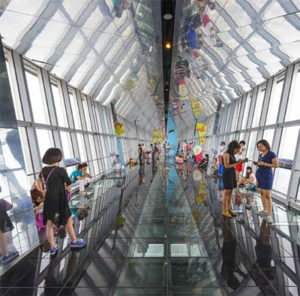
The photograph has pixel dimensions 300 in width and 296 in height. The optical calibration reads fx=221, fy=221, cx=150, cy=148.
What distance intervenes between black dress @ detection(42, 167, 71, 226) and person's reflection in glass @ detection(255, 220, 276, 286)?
277 centimetres

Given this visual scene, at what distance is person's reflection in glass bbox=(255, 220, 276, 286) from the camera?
2646 mm

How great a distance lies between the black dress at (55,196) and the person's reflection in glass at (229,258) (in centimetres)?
238

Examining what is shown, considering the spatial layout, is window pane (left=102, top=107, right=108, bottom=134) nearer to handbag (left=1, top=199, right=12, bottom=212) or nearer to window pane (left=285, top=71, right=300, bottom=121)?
window pane (left=285, top=71, right=300, bottom=121)

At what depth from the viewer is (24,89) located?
6.86m

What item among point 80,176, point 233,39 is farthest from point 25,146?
point 233,39

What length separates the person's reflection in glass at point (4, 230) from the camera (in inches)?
122

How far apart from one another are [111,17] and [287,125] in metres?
6.41

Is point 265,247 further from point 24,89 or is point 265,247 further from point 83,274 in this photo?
point 24,89

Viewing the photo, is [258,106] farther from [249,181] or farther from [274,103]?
[249,181]

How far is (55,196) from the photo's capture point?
3252mm

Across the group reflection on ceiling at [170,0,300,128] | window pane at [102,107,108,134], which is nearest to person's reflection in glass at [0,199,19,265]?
reflection on ceiling at [170,0,300,128]

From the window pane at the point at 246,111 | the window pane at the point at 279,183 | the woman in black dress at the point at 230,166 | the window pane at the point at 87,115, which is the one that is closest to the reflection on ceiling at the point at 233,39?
the woman in black dress at the point at 230,166

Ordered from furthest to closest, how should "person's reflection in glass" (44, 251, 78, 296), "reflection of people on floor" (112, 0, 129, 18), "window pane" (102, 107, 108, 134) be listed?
"window pane" (102, 107, 108, 134) → "reflection of people on floor" (112, 0, 129, 18) → "person's reflection in glass" (44, 251, 78, 296)

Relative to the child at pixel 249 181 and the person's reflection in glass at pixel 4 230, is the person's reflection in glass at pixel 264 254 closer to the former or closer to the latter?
the child at pixel 249 181
